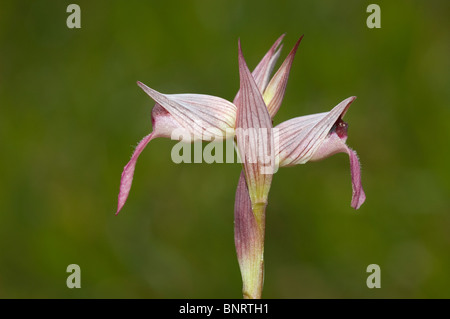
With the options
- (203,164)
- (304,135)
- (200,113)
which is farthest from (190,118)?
(203,164)

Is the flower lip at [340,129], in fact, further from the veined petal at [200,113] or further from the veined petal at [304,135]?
the veined petal at [200,113]

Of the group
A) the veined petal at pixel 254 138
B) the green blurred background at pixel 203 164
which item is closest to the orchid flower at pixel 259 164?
the veined petal at pixel 254 138

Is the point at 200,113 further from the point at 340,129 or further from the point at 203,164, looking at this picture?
the point at 203,164

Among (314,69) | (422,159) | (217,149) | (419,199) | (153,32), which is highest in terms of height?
(153,32)

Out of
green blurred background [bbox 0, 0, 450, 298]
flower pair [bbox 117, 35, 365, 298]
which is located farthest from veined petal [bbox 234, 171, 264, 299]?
green blurred background [bbox 0, 0, 450, 298]

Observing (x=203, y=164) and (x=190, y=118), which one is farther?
(x=203, y=164)

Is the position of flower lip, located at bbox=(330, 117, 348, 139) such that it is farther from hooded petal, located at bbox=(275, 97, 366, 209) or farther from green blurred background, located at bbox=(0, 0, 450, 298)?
green blurred background, located at bbox=(0, 0, 450, 298)

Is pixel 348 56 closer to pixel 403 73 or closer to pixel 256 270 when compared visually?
pixel 403 73

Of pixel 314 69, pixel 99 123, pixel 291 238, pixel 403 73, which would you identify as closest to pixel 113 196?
pixel 99 123
